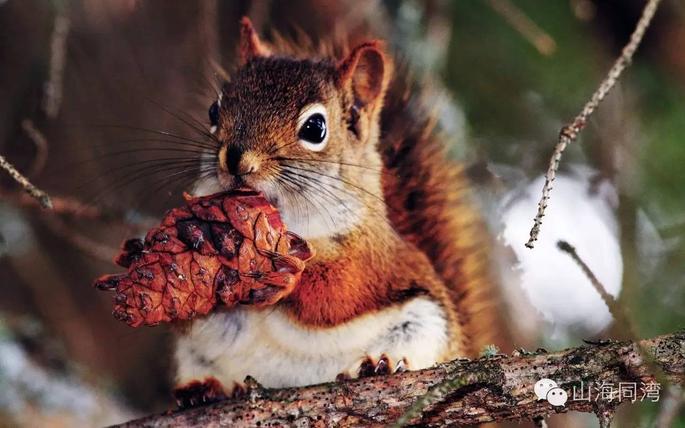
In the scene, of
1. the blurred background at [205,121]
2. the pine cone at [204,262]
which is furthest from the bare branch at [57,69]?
the pine cone at [204,262]

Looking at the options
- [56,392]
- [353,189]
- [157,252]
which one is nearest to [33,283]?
[56,392]

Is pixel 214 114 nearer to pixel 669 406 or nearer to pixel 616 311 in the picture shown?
pixel 616 311

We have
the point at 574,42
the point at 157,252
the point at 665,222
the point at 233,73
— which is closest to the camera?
the point at 157,252

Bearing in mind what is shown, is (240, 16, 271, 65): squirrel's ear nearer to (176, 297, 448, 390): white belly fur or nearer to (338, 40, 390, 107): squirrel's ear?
(338, 40, 390, 107): squirrel's ear

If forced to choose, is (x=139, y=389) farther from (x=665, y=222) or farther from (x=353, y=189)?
(x=665, y=222)

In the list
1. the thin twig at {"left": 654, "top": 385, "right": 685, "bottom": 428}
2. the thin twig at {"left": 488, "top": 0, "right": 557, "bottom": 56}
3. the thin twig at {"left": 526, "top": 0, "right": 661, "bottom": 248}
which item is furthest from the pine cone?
the thin twig at {"left": 488, "top": 0, "right": 557, "bottom": 56}

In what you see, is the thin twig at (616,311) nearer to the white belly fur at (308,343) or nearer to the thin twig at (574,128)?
the thin twig at (574,128)

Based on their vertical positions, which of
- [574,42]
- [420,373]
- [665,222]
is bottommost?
[420,373]
